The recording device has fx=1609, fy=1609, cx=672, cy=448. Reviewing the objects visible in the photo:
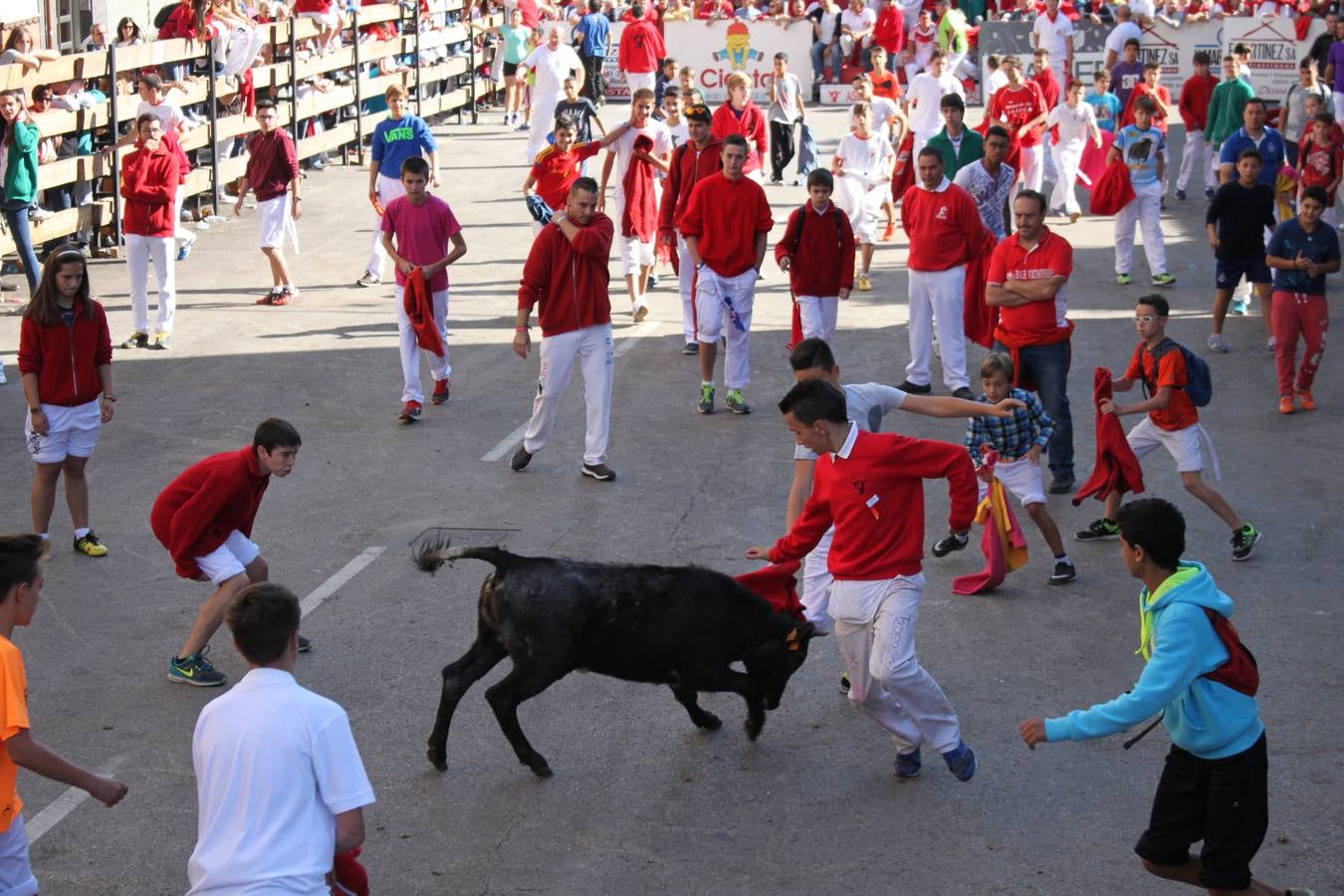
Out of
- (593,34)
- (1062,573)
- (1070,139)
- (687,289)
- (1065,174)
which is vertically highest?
(593,34)

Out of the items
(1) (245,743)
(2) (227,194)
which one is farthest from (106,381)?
(2) (227,194)

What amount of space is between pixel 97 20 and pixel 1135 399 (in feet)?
58.0

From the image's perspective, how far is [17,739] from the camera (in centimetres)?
474

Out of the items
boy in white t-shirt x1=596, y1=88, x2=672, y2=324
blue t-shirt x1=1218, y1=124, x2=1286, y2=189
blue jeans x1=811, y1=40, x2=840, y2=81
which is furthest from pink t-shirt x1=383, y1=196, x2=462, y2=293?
blue jeans x1=811, y1=40, x2=840, y2=81

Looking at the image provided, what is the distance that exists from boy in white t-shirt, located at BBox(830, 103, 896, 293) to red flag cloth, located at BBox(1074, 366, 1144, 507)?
789 cm

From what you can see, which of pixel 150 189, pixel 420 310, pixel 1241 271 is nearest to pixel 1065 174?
pixel 1241 271

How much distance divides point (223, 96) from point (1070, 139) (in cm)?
1143

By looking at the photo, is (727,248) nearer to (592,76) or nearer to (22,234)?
(22,234)

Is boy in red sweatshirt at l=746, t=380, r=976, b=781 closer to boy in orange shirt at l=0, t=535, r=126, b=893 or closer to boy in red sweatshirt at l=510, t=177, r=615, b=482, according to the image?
boy in orange shirt at l=0, t=535, r=126, b=893

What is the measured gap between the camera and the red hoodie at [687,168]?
14.4 meters

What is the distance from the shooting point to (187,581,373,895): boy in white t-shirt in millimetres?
4273

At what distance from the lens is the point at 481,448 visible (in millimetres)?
12102

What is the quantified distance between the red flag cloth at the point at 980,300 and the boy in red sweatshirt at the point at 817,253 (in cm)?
103

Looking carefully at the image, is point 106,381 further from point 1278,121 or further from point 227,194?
point 1278,121
